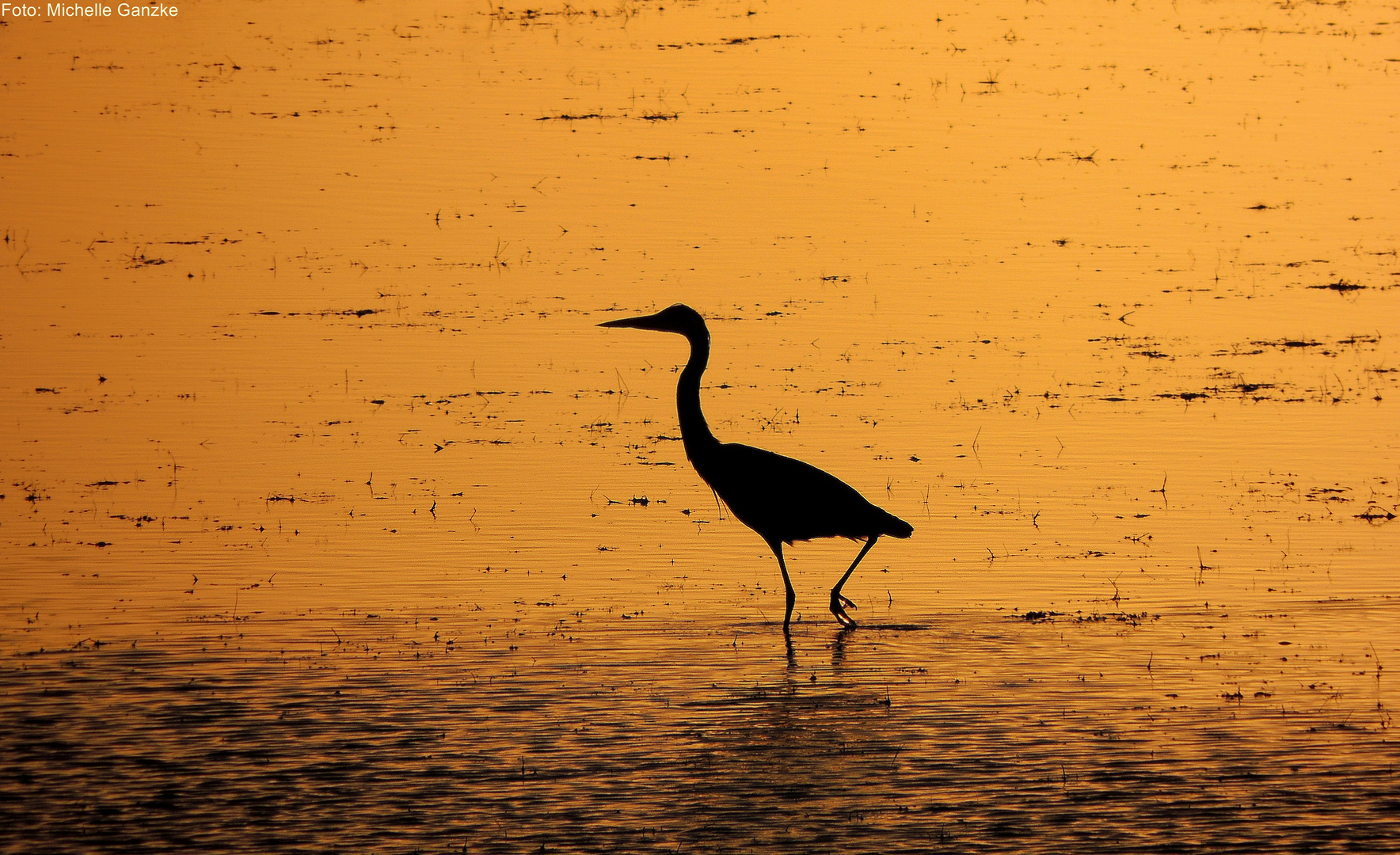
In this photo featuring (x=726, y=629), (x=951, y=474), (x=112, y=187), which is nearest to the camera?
(x=726, y=629)

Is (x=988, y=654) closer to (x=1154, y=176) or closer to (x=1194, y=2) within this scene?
(x=1154, y=176)

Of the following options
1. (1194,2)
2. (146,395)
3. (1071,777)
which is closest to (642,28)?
(1194,2)

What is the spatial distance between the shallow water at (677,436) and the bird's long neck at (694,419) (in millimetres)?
825

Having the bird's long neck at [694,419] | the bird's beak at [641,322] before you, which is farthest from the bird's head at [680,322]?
the bird's long neck at [694,419]

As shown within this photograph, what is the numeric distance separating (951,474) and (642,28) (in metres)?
23.4

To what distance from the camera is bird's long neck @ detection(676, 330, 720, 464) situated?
1281 cm

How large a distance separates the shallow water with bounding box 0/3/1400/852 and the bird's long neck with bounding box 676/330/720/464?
32.5 inches

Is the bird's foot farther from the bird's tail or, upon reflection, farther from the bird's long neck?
the bird's long neck

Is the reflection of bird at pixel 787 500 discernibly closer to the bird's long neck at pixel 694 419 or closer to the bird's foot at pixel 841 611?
the bird's long neck at pixel 694 419

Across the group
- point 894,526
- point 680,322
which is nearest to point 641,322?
point 680,322

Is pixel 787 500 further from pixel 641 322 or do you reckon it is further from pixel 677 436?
pixel 677 436

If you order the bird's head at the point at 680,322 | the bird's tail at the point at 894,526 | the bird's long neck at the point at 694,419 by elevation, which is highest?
the bird's head at the point at 680,322

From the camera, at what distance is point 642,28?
122ft

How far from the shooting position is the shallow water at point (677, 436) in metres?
8.52
